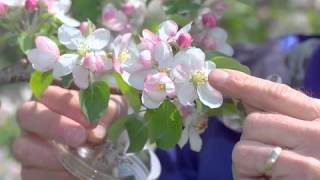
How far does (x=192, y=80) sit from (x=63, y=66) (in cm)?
15

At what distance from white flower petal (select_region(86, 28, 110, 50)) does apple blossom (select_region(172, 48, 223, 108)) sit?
10cm

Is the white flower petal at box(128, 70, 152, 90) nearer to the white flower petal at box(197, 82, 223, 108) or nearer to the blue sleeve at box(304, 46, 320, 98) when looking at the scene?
the white flower petal at box(197, 82, 223, 108)

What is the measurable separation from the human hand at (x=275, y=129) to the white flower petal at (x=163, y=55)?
49 millimetres

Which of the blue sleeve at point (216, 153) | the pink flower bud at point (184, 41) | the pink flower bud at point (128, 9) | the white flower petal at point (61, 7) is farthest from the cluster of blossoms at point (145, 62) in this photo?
the blue sleeve at point (216, 153)

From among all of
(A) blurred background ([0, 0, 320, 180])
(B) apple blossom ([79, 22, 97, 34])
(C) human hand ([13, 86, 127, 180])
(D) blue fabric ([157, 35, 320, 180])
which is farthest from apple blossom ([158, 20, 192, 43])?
(A) blurred background ([0, 0, 320, 180])

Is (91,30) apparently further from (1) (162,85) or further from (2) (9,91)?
(2) (9,91)

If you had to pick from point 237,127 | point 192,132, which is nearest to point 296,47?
point 237,127

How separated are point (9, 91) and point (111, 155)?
4.51ft

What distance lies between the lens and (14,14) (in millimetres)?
1180

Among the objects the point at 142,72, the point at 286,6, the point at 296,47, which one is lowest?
the point at 286,6

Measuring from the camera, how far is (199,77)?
40.4 inches

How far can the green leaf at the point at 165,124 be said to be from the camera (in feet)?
3.45

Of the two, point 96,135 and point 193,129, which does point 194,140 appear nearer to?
point 193,129

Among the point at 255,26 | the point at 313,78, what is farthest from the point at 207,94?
the point at 255,26
